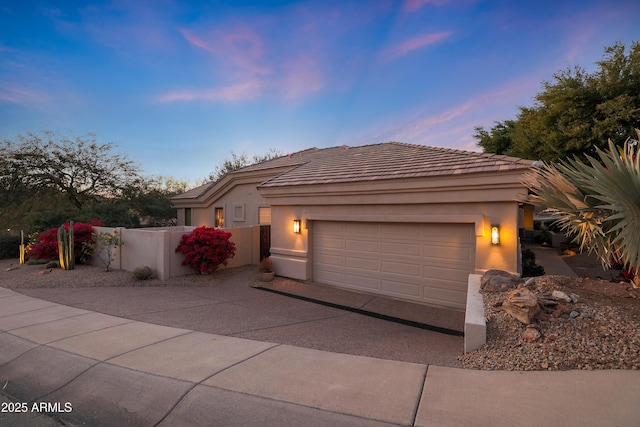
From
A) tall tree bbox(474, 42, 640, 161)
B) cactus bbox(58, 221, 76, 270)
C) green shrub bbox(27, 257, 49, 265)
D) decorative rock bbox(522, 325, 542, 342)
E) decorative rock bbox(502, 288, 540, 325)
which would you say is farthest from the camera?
tall tree bbox(474, 42, 640, 161)

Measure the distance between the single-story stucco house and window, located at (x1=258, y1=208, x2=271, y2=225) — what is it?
4601 millimetres

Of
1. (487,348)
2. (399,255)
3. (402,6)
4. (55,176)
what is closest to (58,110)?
(55,176)

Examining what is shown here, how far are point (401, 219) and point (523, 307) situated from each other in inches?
193

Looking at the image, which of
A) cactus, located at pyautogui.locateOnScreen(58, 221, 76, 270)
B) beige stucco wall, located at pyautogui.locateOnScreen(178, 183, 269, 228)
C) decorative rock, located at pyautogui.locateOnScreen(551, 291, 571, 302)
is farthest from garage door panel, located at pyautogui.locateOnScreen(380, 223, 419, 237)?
cactus, located at pyautogui.locateOnScreen(58, 221, 76, 270)

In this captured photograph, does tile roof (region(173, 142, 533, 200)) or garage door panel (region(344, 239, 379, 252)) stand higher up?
tile roof (region(173, 142, 533, 200))

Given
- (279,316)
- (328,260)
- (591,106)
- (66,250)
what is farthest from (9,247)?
(591,106)

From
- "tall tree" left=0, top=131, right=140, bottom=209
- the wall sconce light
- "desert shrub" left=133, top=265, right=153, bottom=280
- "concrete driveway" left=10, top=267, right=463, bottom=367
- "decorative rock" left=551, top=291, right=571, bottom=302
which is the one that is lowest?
"concrete driveway" left=10, top=267, right=463, bottom=367

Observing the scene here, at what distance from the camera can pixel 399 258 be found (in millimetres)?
9391

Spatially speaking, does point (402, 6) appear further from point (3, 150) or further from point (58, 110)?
point (3, 150)

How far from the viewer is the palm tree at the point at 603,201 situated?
3.93 meters

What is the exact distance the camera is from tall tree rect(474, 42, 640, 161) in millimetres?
14969

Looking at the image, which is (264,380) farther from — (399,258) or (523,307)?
(399,258)

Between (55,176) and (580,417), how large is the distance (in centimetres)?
2639

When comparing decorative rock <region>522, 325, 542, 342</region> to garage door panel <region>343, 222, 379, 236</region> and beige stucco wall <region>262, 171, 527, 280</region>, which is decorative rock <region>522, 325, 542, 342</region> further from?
garage door panel <region>343, 222, 379, 236</region>
